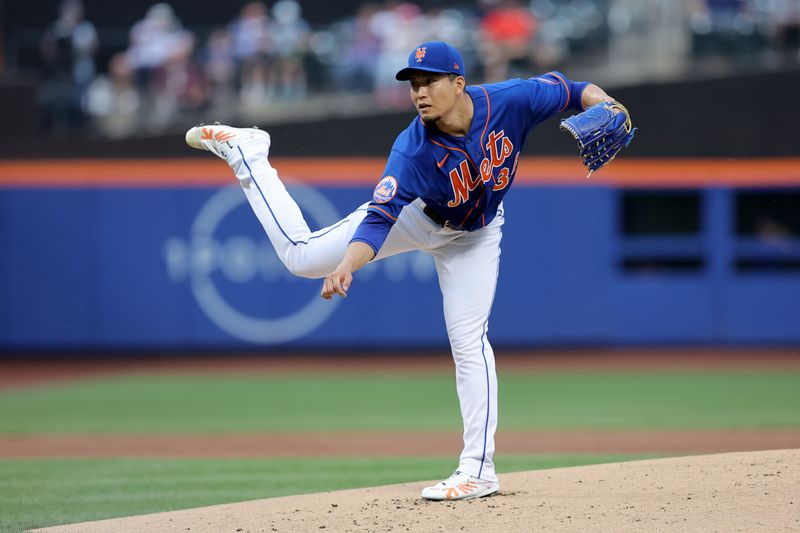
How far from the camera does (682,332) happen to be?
13.2 m

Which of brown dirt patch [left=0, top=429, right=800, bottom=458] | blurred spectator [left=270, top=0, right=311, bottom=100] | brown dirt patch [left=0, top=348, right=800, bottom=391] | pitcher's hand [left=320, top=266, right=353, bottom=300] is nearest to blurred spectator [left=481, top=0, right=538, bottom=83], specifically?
blurred spectator [left=270, top=0, right=311, bottom=100]

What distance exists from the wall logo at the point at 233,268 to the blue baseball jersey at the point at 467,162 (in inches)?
328

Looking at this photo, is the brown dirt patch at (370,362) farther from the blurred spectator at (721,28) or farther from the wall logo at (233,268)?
the blurred spectator at (721,28)

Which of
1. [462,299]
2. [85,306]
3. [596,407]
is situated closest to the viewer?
[462,299]

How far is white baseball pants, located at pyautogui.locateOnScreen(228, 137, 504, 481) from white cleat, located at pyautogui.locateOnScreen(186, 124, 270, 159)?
0.21 m

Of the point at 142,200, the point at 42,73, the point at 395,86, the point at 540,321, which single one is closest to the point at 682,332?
the point at 540,321

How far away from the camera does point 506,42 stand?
1330 centimetres

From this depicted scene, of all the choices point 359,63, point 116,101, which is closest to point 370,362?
point 359,63

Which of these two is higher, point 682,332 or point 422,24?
point 422,24

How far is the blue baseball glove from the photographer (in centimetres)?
435

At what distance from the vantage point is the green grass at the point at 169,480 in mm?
5367

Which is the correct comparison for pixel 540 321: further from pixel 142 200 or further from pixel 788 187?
pixel 142 200

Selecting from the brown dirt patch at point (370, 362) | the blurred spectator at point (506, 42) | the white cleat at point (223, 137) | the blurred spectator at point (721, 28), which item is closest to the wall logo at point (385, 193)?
the white cleat at point (223, 137)

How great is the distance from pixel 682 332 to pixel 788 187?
2.17 metres
